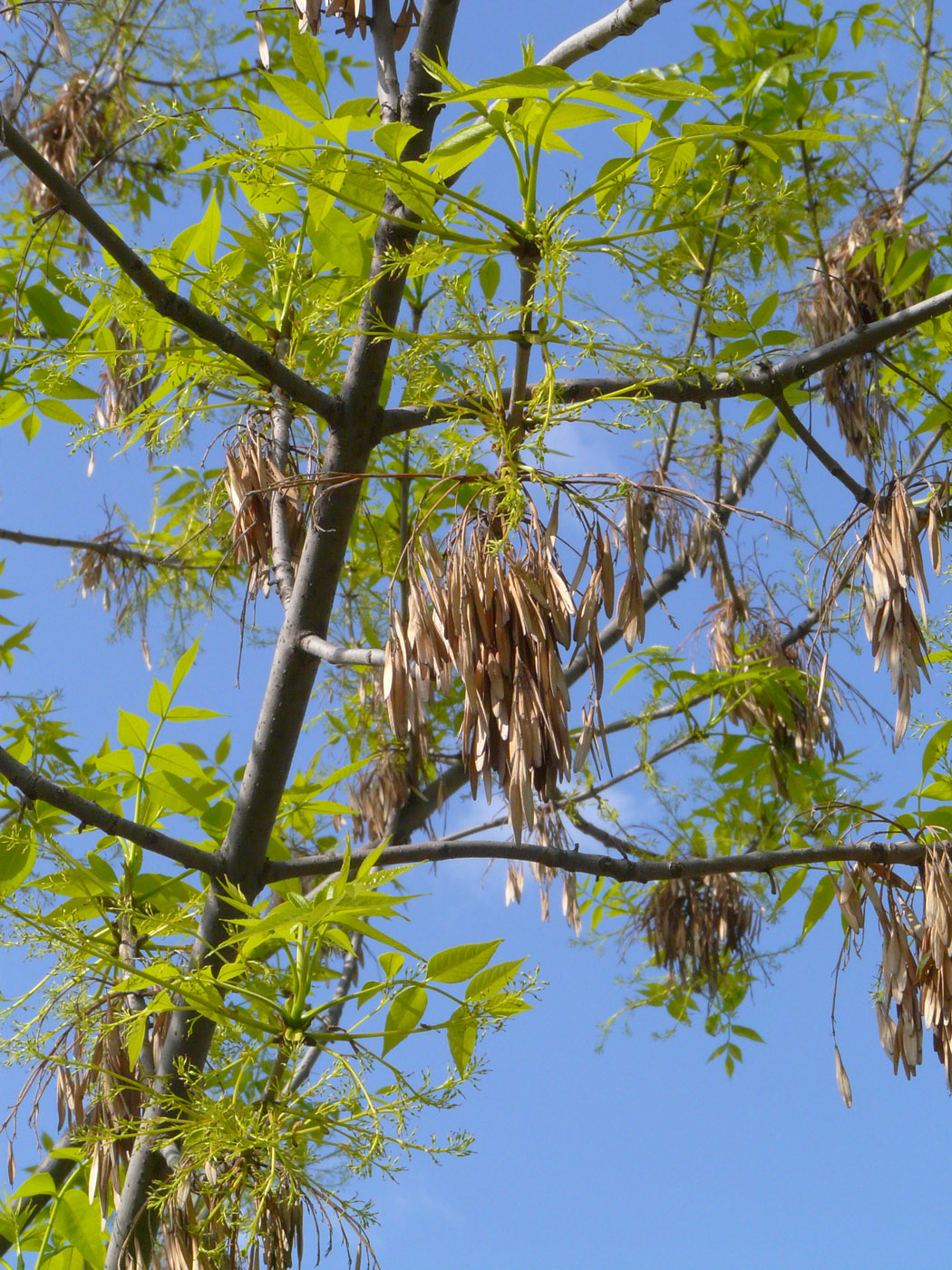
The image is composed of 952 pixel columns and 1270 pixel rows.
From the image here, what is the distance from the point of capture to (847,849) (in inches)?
53.9

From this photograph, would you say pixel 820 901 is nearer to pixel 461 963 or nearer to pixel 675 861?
pixel 675 861

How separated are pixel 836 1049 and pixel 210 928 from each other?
0.79 metres

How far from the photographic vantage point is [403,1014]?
1092mm

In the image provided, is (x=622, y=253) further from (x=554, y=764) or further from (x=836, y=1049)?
(x=836, y=1049)

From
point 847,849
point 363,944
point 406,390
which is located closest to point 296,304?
point 406,390

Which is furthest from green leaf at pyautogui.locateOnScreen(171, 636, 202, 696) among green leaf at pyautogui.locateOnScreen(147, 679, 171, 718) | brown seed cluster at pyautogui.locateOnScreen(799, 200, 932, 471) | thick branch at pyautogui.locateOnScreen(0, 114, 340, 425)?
brown seed cluster at pyautogui.locateOnScreen(799, 200, 932, 471)

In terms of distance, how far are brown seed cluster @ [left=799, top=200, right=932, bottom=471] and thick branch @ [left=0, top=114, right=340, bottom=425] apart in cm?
126

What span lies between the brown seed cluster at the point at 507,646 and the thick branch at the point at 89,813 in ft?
1.32

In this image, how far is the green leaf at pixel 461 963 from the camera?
1.06 m

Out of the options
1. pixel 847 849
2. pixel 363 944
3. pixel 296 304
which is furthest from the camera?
pixel 363 944

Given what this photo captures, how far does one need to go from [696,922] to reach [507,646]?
1.81 meters

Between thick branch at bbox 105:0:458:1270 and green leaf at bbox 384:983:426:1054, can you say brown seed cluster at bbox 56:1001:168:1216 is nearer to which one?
thick branch at bbox 105:0:458:1270

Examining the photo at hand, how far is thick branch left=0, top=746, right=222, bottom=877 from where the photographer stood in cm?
118

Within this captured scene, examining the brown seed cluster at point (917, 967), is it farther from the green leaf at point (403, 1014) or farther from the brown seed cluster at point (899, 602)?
the green leaf at point (403, 1014)
